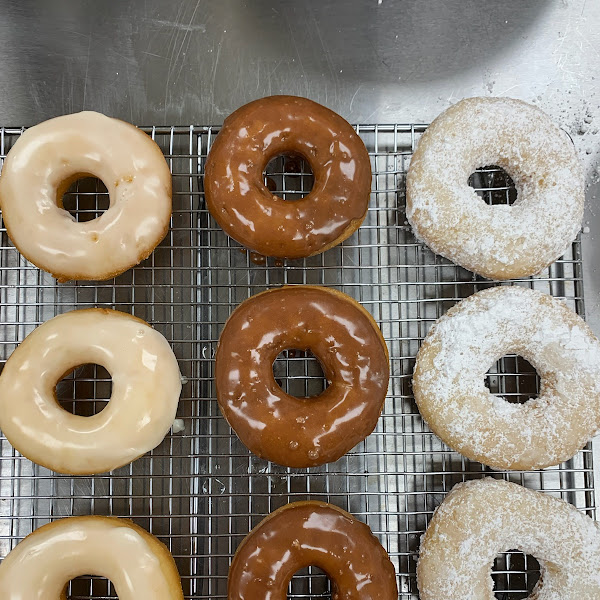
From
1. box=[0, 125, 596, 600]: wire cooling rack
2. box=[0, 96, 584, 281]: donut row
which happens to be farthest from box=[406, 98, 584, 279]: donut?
box=[0, 125, 596, 600]: wire cooling rack

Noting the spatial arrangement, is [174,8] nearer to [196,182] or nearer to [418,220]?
[196,182]

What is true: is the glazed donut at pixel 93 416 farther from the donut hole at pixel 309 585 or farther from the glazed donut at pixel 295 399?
the donut hole at pixel 309 585

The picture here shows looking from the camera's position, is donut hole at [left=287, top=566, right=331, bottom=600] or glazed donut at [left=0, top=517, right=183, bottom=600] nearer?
glazed donut at [left=0, top=517, right=183, bottom=600]

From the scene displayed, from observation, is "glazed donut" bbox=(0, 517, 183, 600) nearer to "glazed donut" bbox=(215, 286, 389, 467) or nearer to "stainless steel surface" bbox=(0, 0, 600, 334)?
"glazed donut" bbox=(215, 286, 389, 467)

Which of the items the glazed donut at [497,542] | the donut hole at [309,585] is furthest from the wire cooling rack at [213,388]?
the glazed donut at [497,542]

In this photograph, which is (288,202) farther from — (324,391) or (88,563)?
(88,563)

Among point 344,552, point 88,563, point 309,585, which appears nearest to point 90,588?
point 88,563
